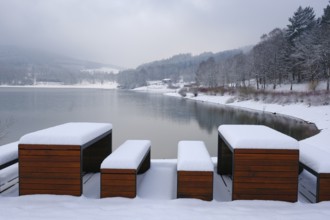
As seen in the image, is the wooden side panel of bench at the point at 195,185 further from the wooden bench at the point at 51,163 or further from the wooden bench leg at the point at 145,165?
the wooden bench leg at the point at 145,165

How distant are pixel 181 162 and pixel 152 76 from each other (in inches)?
6162

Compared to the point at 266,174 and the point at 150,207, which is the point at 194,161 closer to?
the point at 150,207

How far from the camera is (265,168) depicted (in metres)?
5.34

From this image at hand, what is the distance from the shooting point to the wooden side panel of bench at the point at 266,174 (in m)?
5.32

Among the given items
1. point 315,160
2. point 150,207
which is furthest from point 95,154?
point 315,160

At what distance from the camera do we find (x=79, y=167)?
538 centimetres

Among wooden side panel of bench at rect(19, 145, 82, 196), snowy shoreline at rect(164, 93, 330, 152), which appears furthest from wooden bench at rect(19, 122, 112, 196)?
snowy shoreline at rect(164, 93, 330, 152)

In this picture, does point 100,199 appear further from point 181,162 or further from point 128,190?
point 181,162

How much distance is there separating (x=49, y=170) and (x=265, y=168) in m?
4.00

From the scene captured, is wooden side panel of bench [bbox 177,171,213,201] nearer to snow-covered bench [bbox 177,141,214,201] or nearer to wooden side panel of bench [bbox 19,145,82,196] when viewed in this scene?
snow-covered bench [bbox 177,141,214,201]

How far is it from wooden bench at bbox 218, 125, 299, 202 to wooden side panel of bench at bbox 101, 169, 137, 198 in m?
1.89

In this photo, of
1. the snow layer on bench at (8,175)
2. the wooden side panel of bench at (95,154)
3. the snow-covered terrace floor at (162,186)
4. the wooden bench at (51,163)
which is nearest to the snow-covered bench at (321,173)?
the snow-covered terrace floor at (162,186)

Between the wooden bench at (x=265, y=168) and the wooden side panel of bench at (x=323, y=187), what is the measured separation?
0.43 metres

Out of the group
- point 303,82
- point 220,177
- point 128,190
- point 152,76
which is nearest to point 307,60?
point 303,82
